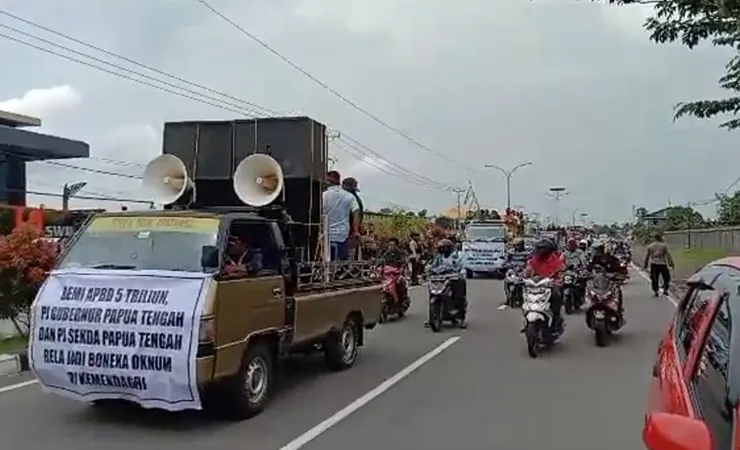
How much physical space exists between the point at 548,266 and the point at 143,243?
248 inches

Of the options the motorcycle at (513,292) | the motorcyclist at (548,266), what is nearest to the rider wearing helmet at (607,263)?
the motorcyclist at (548,266)

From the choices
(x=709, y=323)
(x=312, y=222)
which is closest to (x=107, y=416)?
(x=312, y=222)

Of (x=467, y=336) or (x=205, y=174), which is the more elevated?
(x=205, y=174)

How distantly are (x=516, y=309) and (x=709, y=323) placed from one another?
15882 mm

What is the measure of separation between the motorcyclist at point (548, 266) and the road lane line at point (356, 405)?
5.59 feet

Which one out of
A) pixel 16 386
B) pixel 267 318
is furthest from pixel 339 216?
pixel 16 386

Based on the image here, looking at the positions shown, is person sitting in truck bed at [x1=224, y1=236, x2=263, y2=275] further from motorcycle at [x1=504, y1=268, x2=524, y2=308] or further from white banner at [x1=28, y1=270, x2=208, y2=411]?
motorcycle at [x1=504, y1=268, x2=524, y2=308]

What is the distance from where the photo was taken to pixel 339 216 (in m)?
12.2

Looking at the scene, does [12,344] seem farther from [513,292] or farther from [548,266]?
[513,292]

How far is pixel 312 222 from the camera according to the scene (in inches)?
443

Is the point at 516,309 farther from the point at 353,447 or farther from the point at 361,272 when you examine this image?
the point at 353,447

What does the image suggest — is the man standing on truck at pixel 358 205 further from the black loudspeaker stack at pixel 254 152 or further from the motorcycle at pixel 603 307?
the motorcycle at pixel 603 307

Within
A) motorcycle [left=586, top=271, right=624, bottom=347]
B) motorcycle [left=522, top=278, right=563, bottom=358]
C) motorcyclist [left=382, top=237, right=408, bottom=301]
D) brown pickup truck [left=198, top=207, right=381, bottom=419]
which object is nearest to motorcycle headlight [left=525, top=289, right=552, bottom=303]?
motorcycle [left=522, top=278, right=563, bottom=358]

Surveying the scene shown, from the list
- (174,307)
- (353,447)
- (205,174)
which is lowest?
(353,447)
